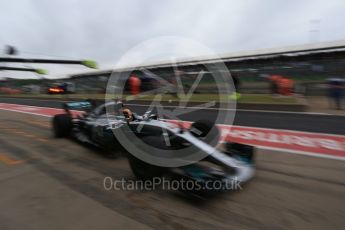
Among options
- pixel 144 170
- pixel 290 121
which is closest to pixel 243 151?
pixel 144 170

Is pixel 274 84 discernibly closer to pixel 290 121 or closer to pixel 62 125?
pixel 290 121

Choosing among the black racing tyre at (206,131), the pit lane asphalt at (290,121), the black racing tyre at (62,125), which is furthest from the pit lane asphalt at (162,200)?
the pit lane asphalt at (290,121)

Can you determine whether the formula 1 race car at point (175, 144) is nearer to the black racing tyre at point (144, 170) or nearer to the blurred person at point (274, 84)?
the black racing tyre at point (144, 170)

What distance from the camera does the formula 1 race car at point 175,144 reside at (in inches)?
169

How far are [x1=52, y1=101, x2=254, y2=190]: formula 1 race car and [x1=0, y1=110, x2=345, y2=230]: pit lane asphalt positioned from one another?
0.28m

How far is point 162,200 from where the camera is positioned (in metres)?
4.16

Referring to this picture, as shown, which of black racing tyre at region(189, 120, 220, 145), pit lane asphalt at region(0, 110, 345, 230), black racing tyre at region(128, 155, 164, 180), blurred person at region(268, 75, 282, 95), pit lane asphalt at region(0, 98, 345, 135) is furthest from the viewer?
blurred person at region(268, 75, 282, 95)

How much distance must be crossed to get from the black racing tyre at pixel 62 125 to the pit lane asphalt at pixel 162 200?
75.5 inches

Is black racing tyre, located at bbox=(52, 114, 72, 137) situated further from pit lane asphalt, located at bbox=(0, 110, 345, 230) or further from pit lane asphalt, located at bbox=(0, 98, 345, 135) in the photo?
pit lane asphalt, located at bbox=(0, 98, 345, 135)

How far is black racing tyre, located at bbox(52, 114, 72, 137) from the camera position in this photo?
7832 millimetres

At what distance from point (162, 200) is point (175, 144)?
3.17 ft

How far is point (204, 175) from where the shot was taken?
13.2 ft

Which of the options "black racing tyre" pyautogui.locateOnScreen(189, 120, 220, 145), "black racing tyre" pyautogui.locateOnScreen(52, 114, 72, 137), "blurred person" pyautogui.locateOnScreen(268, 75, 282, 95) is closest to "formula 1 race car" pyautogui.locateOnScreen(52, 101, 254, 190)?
"black racing tyre" pyautogui.locateOnScreen(189, 120, 220, 145)

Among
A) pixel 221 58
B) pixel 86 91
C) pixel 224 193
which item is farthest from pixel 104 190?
pixel 86 91
